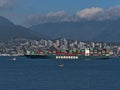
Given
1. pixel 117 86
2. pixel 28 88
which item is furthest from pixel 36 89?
pixel 117 86

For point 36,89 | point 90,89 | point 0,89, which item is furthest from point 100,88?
point 0,89

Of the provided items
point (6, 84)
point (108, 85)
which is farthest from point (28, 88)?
point (108, 85)

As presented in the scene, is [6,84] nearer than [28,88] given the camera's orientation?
No

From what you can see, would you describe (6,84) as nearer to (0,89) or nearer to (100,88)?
(0,89)

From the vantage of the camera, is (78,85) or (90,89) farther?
(78,85)

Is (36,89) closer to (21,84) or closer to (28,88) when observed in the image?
(28,88)

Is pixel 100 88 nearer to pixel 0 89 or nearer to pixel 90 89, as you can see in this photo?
pixel 90 89
